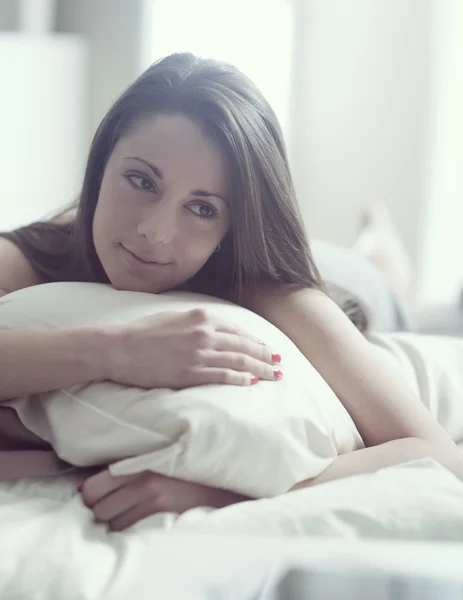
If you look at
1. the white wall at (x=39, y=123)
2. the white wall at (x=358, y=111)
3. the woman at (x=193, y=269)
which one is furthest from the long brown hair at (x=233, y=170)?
the white wall at (x=358, y=111)

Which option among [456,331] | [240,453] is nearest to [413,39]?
[456,331]

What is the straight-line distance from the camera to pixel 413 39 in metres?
2.79

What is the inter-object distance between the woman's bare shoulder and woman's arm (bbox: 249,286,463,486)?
38 centimetres

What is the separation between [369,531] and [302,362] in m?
0.25

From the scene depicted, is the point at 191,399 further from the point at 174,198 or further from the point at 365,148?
the point at 365,148

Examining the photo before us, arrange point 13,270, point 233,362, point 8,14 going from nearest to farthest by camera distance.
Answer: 1. point 233,362
2. point 13,270
3. point 8,14

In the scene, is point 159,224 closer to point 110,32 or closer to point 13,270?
point 13,270

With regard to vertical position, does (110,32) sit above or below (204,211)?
above

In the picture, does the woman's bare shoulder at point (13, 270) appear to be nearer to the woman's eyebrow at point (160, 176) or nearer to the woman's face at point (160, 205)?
the woman's face at point (160, 205)

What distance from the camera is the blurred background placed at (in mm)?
2229

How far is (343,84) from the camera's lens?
2949mm

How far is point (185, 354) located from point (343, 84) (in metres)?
2.35

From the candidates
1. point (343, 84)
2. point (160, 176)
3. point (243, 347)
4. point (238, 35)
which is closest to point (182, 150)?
point (160, 176)

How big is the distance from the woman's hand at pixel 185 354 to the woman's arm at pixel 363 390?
12 cm
